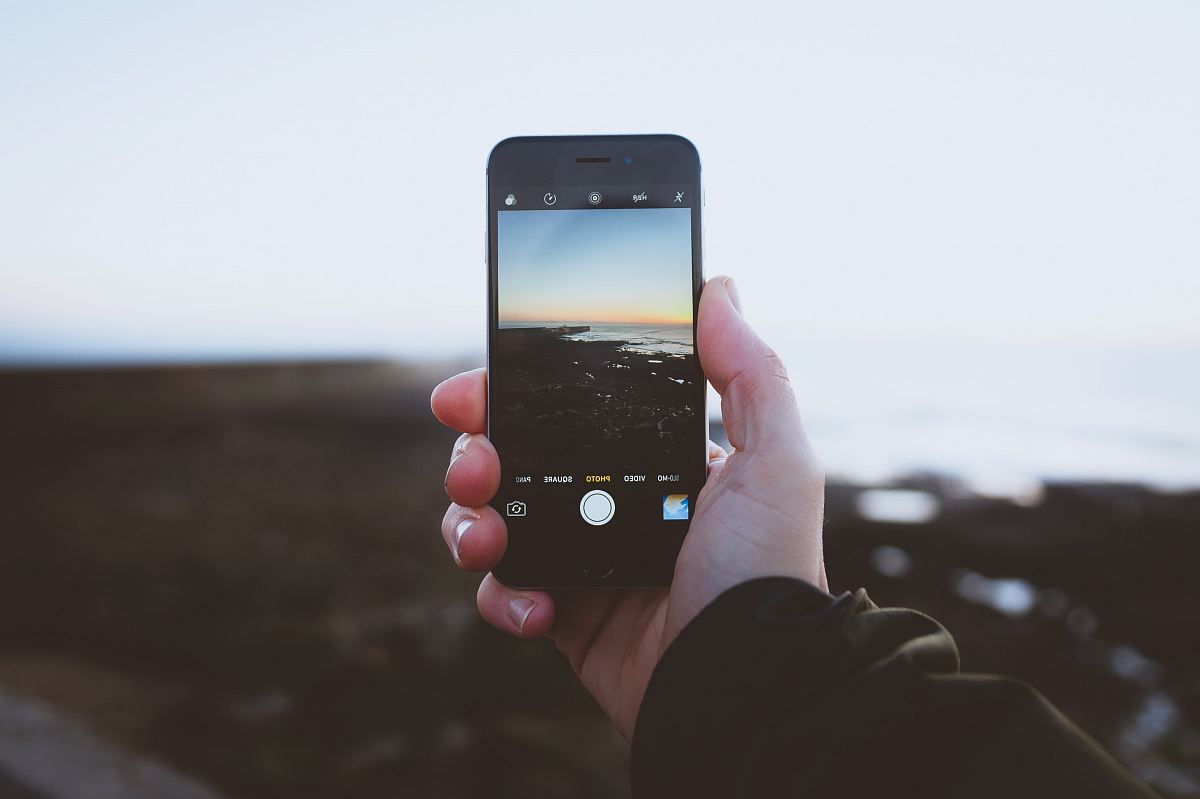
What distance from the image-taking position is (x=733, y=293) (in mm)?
2070

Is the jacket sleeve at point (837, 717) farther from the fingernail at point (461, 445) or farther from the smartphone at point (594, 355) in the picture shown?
the fingernail at point (461, 445)

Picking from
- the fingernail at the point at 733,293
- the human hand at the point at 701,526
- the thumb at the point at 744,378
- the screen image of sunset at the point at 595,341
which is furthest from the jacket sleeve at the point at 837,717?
the fingernail at the point at 733,293

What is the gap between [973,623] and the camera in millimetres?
6930

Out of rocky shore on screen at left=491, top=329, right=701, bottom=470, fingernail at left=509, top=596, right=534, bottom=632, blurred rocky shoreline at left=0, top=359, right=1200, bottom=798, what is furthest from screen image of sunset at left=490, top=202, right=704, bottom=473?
fingernail at left=509, top=596, right=534, bottom=632

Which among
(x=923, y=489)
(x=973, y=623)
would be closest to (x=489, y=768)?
(x=973, y=623)

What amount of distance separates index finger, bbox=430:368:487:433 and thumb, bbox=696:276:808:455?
2.06 feet

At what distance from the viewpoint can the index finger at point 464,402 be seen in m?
2.11

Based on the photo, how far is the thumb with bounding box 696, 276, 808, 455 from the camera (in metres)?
1.85

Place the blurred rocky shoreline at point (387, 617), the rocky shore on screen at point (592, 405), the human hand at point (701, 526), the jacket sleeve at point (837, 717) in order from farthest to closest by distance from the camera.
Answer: the blurred rocky shoreline at point (387, 617) → the rocky shore on screen at point (592, 405) → the human hand at point (701, 526) → the jacket sleeve at point (837, 717)

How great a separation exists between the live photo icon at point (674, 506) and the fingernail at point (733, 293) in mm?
535

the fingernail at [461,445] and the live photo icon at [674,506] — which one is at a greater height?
the fingernail at [461,445]

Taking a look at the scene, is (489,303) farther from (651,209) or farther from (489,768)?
(489,768)

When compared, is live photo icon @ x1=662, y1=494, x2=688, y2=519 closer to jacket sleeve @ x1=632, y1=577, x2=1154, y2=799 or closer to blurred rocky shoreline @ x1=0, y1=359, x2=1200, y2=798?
blurred rocky shoreline @ x1=0, y1=359, x2=1200, y2=798

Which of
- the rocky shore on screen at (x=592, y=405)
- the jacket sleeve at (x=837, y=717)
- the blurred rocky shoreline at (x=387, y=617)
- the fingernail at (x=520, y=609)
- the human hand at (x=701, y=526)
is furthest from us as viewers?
the blurred rocky shoreline at (x=387, y=617)
